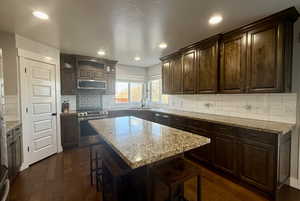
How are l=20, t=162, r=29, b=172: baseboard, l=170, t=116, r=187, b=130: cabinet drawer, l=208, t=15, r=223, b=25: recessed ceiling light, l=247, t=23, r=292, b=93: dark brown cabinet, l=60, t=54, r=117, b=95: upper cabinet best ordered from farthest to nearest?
1. l=60, t=54, r=117, b=95: upper cabinet
2. l=170, t=116, r=187, b=130: cabinet drawer
3. l=20, t=162, r=29, b=172: baseboard
4. l=208, t=15, r=223, b=25: recessed ceiling light
5. l=247, t=23, r=292, b=93: dark brown cabinet

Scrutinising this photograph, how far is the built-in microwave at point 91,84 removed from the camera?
3.90m

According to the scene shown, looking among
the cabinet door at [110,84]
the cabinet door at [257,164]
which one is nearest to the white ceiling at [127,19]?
the cabinet door at [110,84]

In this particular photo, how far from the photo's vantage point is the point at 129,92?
5.34 metres

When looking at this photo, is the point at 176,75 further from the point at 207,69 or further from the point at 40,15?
the point at 40,15

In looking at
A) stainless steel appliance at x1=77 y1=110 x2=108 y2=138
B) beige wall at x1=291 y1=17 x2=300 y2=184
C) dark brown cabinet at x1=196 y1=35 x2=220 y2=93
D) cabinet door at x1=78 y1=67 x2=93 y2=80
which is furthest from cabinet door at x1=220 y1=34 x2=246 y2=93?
cabinet door at x1=78 y1=67 x2=93 y2=80

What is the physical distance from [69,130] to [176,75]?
298cm

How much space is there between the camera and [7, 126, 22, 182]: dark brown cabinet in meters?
2.09

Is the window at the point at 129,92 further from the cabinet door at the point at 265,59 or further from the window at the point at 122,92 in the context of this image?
the cabinet door at the point at 265,59

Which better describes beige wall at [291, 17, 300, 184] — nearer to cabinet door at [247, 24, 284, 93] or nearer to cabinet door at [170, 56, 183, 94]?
cabinet door at [247, 24, 284, 93]

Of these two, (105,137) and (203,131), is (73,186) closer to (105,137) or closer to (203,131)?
(105,137)

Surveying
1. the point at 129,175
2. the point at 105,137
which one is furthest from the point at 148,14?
the point at 129,175

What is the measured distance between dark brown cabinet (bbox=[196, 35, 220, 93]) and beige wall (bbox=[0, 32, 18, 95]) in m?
3.46

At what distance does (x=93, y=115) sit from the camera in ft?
12.5

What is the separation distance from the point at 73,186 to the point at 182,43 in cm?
324
